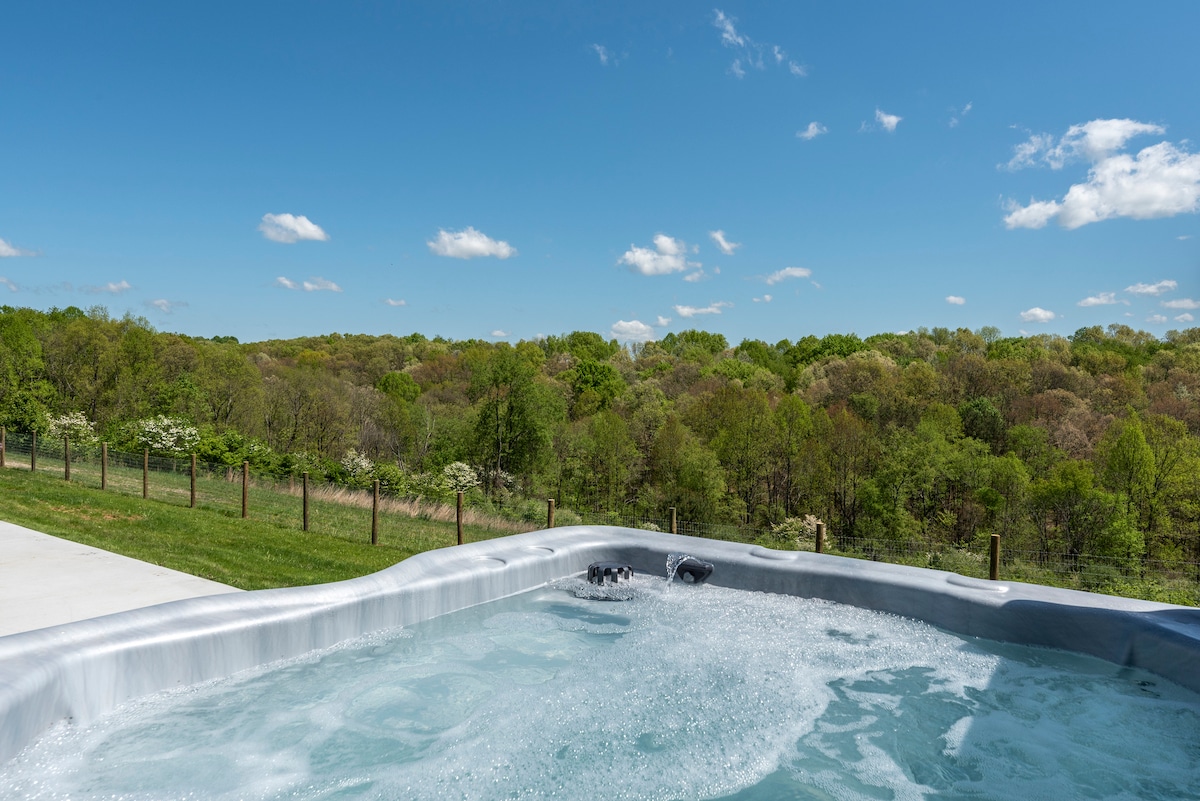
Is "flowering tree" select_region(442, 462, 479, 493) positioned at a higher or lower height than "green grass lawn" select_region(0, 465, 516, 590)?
lower

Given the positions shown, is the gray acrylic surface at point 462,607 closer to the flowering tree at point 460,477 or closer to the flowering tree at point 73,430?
the flowering tree at point 460,477

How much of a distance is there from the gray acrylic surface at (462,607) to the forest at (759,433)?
1485 cm

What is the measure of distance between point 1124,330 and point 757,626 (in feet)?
163

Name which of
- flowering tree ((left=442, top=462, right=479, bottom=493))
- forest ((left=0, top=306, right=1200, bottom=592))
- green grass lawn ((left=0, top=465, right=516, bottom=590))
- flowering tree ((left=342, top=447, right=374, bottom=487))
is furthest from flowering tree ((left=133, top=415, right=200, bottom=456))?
flowering tree ((left=442, top=462, right=479, bottom=493))

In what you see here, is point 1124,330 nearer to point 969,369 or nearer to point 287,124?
point 969,369

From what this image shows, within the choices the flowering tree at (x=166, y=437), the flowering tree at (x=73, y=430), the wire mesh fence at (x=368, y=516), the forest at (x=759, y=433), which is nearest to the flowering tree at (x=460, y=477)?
the forest at (x=759, y=433)

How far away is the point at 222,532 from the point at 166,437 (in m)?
12.4

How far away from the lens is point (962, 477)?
2712 cm

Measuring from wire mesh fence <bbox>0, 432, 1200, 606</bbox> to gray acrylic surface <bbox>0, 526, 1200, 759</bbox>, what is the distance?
1988 mm

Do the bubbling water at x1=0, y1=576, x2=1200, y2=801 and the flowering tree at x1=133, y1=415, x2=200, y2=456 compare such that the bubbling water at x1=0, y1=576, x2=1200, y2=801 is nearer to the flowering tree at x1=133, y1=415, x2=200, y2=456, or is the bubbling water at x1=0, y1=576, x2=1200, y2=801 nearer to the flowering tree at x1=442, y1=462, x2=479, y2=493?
the flowering tree at x1=133, y1=415, x2=200, y2=456

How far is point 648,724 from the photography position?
3037 mm

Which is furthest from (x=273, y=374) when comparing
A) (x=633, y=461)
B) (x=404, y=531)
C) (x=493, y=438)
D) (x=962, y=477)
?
(x=962, y=477)

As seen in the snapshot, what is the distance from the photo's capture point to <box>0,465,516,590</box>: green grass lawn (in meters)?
5.88

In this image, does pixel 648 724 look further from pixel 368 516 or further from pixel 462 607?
pixel 368 516
